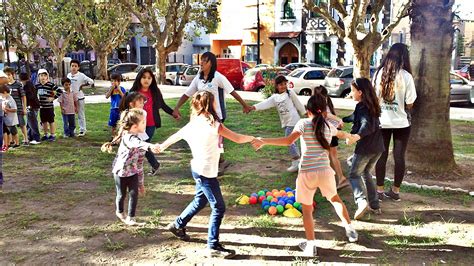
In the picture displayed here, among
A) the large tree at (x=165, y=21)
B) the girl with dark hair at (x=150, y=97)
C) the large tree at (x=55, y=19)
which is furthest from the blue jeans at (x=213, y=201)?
the large tree at (x=55, y=19)

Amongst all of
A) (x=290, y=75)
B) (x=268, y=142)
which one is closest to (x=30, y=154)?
(x=268, y=142)

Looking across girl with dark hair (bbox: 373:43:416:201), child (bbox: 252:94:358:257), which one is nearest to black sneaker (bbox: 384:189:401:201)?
girl with dark hair (bbox: 373:43:416:201)

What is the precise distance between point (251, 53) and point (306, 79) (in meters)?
20.1

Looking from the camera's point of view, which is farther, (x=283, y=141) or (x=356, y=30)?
(x=356, y=30)

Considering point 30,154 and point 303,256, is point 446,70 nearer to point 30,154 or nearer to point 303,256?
point 303,256

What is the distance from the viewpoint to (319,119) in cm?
420

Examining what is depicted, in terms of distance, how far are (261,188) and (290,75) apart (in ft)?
50.5

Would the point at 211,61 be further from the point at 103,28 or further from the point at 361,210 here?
the point at 103,28

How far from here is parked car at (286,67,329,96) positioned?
20641 millimetres

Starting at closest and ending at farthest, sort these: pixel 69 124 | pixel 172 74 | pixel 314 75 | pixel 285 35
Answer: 1. pixel 69 124
2. pixel 314 75
3. pixel 172 74
4. pixel 285 35

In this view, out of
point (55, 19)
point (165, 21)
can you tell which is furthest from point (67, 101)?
point (55, 19)

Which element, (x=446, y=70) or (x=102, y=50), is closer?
(x=446, y=70)

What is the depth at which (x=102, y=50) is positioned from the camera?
105 ft

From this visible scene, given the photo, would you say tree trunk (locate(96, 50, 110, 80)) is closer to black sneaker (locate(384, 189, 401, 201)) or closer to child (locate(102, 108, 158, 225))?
child (locate(102, 108, 158, 225))
